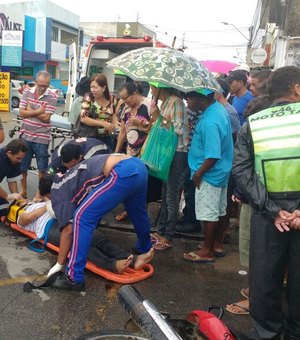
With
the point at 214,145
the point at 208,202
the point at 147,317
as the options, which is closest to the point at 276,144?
the point at 147,317

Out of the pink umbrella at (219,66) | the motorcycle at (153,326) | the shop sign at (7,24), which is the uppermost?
the shop sign at (7,24)

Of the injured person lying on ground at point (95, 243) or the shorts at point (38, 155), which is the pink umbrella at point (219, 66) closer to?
the shorts at point (38, 155)

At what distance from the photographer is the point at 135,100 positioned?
16.1ft

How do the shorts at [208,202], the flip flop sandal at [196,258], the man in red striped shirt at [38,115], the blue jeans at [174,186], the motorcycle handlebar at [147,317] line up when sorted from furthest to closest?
the man in red striped shirt at [38,115] < the blue jeans at [174,186] < the flip flop sandal at [196,258] < the shorts at [208,202] < the motorcycle handlebar at [147,317]

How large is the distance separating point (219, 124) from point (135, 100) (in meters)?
1.36

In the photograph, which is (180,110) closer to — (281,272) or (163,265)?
(163,265)

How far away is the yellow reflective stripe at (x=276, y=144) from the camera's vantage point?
232 cm

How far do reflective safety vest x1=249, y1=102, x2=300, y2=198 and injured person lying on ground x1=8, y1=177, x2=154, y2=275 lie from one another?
→ 1748 mm

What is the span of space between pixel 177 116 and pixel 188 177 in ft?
3.21

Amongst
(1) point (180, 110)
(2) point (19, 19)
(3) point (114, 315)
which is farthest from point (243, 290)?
(2) point (19, 19)

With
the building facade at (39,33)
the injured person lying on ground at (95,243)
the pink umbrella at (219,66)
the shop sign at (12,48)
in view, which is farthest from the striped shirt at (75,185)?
the building facade at (39,33)

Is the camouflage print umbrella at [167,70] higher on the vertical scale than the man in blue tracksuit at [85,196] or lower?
higher

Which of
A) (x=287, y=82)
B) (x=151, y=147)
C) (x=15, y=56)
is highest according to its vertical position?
(x=15, y=56)

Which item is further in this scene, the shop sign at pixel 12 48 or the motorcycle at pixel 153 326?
the shop sign at pixel 12 48
